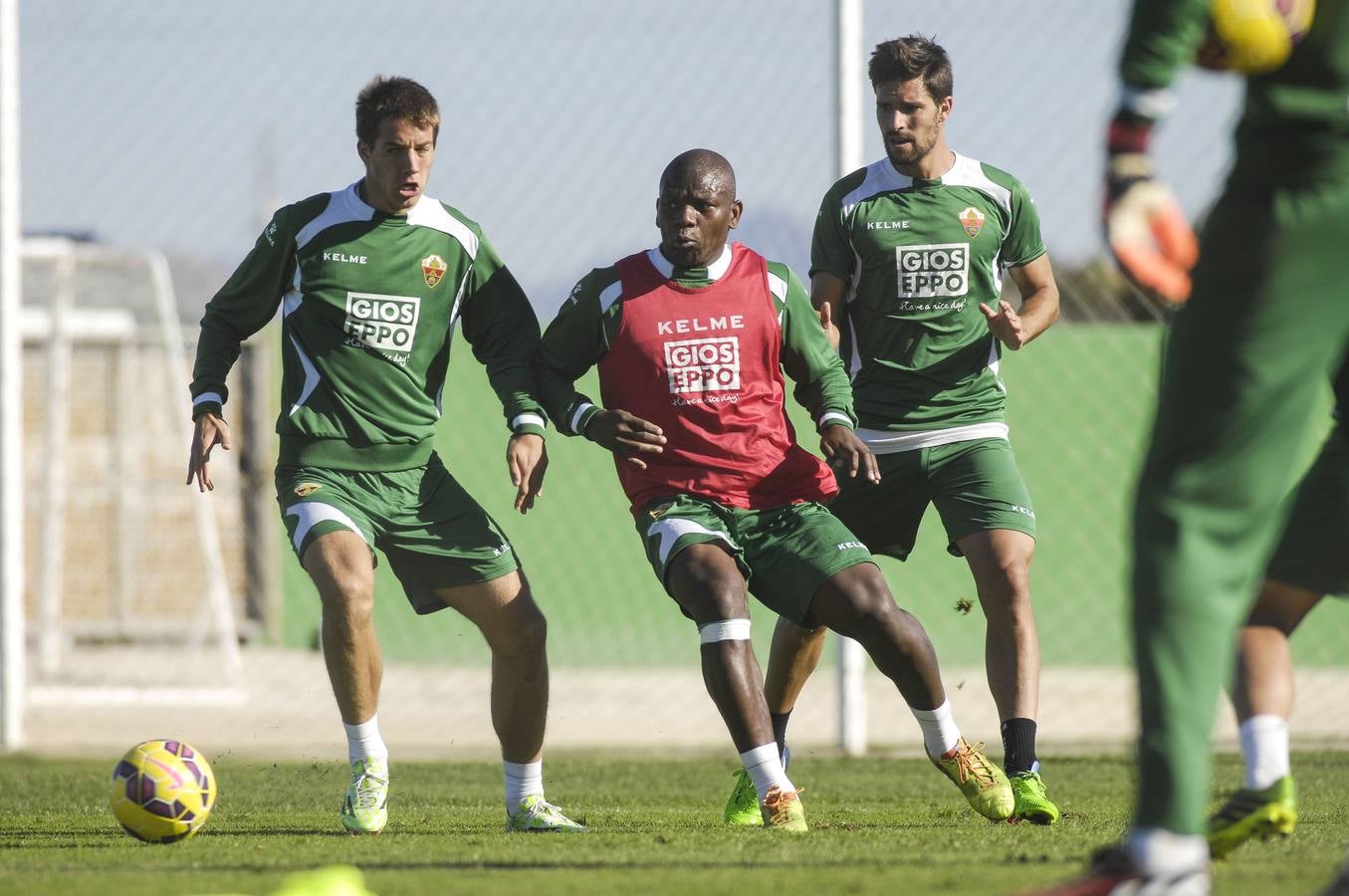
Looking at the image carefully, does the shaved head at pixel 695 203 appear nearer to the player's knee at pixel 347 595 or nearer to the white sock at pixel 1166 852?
the player's knee at pixel 347 595

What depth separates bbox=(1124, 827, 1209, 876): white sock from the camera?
289 cm

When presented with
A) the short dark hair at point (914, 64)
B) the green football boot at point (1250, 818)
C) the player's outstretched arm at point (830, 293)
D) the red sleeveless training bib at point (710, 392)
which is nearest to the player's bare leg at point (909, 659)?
the red sleeveless training bib at point (710, 392)

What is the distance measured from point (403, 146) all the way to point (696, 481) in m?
1.48

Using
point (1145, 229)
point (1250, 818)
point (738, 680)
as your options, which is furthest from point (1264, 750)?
point (1145, 229)

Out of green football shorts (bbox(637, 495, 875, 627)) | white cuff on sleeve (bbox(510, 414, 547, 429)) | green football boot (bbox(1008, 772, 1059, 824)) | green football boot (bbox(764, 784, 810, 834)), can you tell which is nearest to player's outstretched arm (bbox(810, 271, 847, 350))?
green football shorts (bbox(637, 495, 875, 627))

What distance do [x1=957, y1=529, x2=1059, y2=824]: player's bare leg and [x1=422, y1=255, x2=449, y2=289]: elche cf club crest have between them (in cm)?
205

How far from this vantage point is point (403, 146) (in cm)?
568

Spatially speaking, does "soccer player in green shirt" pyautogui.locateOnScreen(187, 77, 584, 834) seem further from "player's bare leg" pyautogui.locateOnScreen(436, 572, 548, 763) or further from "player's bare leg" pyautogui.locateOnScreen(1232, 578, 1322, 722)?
"player's bare leg" pyautogui.locateOnScreen(1232, 578, 1322, 722)

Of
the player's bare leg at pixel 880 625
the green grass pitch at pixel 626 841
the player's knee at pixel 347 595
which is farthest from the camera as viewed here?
the player's knee at pixel 347 595

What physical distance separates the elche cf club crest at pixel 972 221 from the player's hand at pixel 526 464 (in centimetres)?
178

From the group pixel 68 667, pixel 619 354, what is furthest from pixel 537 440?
pixel 68 667

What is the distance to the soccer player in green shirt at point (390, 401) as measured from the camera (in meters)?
5.63

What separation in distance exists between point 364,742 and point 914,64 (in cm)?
304

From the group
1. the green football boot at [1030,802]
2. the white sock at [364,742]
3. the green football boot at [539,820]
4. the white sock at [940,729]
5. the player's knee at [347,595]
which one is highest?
the player's knee at [347,595]
